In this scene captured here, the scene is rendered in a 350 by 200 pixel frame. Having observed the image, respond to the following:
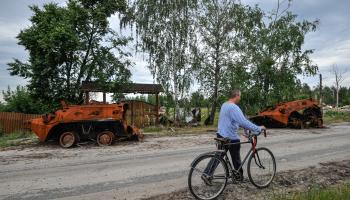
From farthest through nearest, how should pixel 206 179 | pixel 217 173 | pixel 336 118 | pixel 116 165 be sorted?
1. pixel 336 118
2. pixel 116 165
3. pixel 217 173
4. pixel 206 179

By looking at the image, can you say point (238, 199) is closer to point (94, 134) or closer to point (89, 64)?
point (94, 134)

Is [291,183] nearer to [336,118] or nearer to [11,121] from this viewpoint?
[11,121]

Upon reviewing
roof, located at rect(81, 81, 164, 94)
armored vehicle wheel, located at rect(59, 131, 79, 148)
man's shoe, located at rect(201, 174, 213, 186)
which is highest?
roof, located at rect(81, 81, 164, 94)

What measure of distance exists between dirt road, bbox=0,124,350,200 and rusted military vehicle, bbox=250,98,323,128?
6.73 metres

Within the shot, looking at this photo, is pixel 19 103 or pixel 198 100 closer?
pixel 198 100

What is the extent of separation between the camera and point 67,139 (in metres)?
15.6

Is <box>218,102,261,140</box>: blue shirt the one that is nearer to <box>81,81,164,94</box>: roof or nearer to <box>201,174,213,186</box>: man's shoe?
<box>201,174,213,186</box>: man's shoe

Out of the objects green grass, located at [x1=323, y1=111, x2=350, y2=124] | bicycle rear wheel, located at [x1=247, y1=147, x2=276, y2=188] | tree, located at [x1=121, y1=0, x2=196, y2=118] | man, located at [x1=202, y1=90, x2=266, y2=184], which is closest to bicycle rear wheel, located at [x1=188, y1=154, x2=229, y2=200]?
man, located at [x1=202, y1=90, x2=266, y2=184]

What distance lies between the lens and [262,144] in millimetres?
15359

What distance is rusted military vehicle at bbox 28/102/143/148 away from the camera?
51.4 ft

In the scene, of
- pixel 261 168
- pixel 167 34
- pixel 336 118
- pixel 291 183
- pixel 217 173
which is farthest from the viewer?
pixel 336 118

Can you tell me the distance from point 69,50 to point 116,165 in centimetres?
1269

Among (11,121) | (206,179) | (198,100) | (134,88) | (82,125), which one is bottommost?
(206,179)

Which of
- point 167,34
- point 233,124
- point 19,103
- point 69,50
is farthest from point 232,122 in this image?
point 19,103
